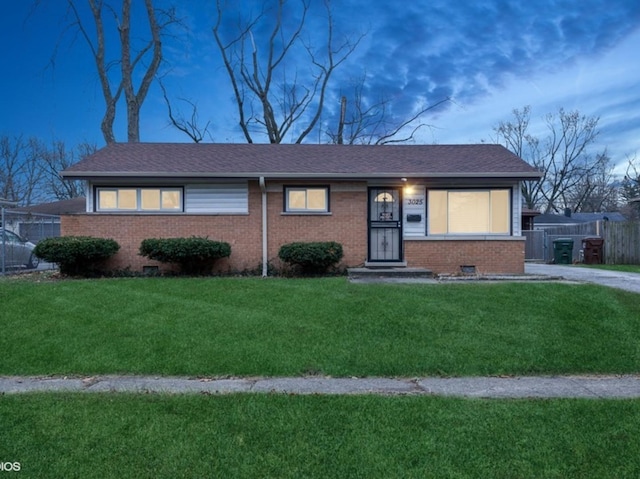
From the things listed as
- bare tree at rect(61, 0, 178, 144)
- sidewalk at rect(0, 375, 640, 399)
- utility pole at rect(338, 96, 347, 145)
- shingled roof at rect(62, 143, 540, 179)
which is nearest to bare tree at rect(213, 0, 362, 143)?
utility pole at rect(338, 96, 347, 145)

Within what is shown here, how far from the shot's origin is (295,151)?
595 inches

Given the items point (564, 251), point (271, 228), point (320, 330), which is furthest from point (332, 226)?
point (564, 251)

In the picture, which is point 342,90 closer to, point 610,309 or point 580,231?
point 580,231

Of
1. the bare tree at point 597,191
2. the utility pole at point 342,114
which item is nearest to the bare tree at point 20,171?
the utility pole at point 342,114

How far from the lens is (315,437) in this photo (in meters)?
3.47

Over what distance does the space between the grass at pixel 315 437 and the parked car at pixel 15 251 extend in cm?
1024

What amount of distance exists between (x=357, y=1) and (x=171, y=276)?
22.7 metres

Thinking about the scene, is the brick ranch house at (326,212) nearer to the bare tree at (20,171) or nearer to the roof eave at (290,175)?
the roof eave at (290,175)

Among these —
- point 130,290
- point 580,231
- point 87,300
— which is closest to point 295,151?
point 130,290

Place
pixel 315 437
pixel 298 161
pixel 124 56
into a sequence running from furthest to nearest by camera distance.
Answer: pixel 124 56, pixel 298 161, pixel 315 437

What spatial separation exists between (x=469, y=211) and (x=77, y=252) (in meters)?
10.2

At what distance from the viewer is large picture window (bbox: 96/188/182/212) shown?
41.3ft

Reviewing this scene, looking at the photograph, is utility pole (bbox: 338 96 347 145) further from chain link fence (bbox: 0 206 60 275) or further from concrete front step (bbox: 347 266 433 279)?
concrete front step (bbox: 347 266 433 279)

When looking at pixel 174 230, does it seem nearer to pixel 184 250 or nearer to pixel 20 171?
pixel 184 250
